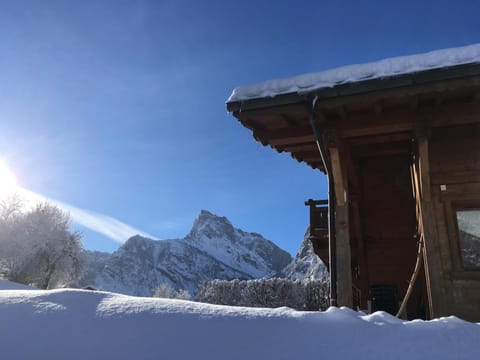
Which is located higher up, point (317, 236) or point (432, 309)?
point (317, 236)

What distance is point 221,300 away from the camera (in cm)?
4228

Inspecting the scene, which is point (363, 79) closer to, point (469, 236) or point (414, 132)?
point (414, 132)

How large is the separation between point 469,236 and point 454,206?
49 cm

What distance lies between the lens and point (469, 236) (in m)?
6.50

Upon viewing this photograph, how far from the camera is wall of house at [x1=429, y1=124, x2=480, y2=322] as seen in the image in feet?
19.6

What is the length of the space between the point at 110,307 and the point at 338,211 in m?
5.16

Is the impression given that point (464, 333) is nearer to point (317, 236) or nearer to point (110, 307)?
point (110, 307)

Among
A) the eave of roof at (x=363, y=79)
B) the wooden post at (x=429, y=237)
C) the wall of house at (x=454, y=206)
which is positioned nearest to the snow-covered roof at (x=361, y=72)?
the eave of roof at (x=363, y=79)

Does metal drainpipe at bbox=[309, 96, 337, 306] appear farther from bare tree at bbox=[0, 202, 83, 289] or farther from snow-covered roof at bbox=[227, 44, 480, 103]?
bare tree at bbox=[0, 202, 83, 289]

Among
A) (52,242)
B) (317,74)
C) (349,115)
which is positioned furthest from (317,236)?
(52,242)

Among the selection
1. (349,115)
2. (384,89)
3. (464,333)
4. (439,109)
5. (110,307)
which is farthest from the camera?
(349,115)

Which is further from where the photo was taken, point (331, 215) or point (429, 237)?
point (331, 215)

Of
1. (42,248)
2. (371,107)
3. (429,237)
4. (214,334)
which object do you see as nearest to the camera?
(214,334)

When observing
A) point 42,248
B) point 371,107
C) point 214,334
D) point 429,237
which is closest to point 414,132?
point 371,107
